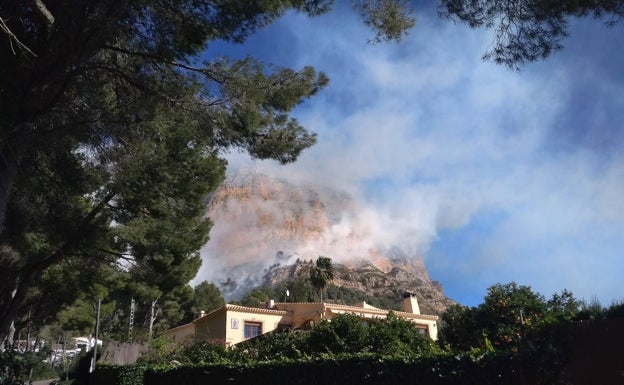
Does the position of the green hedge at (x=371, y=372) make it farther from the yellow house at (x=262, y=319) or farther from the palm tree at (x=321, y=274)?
the palm tree at (x=321, y=274)

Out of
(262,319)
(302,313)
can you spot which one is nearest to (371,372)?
(262,319)

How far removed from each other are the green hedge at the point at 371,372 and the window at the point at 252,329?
17.4 metres

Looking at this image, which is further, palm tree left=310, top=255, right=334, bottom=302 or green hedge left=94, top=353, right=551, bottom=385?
palm tree left=310, top=255, right=334, bottom=302

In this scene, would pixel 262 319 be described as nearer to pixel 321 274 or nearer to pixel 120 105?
pixel 321 274

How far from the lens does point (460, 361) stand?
26.7 feet

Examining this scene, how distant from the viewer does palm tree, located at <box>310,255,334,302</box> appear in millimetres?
51625

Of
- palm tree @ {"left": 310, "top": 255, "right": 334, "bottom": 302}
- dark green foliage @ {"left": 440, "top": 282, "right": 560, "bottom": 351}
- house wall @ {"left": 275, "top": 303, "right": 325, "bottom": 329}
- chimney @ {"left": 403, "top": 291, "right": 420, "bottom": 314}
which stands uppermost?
palm tree @ {"left": 310, "top": 255, "right": 334, "bottom": 302}

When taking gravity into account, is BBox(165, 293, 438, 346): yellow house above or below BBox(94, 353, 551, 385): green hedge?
above

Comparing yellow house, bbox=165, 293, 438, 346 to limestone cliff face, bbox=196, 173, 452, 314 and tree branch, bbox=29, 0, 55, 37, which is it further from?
limestone cliff face, bbox=196, 173, 452, 314

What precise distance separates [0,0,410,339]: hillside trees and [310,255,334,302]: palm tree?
1521 inches

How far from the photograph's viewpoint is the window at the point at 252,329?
A: 34.1 metres

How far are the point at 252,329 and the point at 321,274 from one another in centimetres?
1784

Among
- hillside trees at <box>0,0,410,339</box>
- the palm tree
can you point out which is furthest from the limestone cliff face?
hillside trees at <box>0,0,410,339</box>

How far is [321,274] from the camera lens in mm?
51531
